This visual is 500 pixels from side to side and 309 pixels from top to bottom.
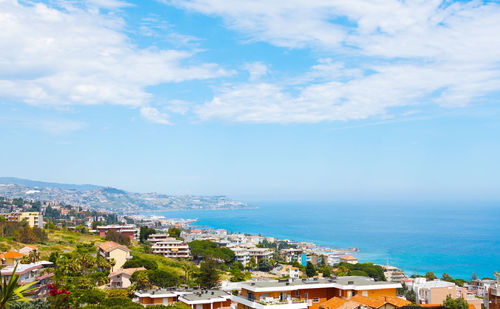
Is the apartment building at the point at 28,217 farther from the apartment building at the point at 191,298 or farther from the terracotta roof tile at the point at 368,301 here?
the terracotta roof tile at the point at 368,301

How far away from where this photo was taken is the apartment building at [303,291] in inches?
882

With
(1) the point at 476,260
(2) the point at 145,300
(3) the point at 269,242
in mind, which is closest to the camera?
(2) the point at 145,300

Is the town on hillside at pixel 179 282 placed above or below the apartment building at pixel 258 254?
above

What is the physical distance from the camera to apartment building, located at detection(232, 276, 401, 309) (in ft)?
73.5

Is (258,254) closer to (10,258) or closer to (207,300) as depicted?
(10,258)

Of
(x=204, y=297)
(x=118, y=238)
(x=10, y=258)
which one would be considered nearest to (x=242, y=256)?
(x=118, y=238)

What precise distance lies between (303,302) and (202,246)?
5914 centimetres

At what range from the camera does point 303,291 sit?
23688 millimetres

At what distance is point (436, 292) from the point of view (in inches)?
1688

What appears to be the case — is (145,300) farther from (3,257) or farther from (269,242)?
(269,242)

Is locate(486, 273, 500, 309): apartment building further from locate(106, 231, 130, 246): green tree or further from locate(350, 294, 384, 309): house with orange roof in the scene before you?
locate(106, 231, 130, 246): green tree

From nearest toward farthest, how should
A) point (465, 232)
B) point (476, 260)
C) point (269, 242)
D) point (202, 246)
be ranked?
point (202, 246) < point (476, 260) < point (269, 242) < point (465, 232)

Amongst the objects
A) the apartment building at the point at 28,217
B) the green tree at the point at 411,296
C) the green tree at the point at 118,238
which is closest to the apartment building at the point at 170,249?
the green tree at the point at 118,238

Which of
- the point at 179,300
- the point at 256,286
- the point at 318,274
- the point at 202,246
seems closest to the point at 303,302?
the point at 256,286
